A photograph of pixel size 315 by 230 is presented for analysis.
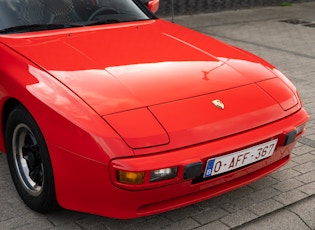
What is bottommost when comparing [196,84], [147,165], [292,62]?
[292,62]

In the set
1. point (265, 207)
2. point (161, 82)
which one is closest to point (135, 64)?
point (161, 82)

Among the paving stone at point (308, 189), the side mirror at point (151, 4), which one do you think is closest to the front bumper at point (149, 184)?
the paving stone at point (308, 189)

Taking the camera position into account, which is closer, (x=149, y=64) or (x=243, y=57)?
(x=149, y=64)

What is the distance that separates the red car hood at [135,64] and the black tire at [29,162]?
→ 0.35 meters

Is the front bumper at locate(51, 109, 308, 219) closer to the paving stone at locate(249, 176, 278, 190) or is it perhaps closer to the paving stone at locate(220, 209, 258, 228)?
the paving stone at locate(220, 209, 258, 228)

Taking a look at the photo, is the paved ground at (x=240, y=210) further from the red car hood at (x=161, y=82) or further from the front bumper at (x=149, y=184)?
the red car hood at (x=161, y=82)

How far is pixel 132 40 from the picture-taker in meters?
3.27

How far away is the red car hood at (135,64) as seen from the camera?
258 cm

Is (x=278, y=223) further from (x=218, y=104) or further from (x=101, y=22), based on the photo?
(x=101, y=22)

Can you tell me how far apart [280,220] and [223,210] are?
0.35m

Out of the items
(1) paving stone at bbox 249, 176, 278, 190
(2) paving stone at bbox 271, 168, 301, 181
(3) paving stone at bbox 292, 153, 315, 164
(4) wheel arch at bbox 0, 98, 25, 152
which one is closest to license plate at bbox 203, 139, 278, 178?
(1) paving stone at bbox 249, 176, 278, 190

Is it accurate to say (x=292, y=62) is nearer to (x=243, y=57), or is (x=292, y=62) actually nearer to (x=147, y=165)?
(x=243, y=57)

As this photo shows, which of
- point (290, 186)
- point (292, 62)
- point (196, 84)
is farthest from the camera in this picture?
point (292, 62)

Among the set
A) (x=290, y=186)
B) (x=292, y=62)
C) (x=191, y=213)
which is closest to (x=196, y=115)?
(x=191, y=213)
